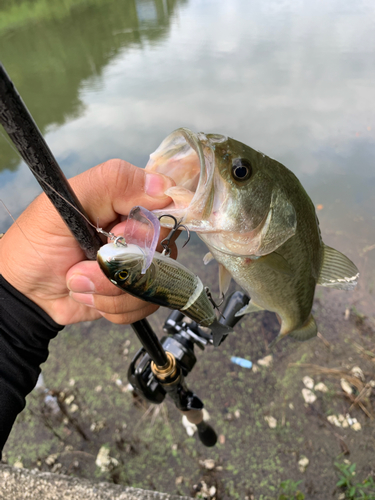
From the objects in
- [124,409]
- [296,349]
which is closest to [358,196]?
[296,349]

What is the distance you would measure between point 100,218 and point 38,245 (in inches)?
11.7

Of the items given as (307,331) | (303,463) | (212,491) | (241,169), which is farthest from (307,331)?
(212,491)

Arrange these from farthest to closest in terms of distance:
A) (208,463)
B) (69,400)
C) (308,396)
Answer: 1. (69,400)
2. (308,396)
3. (208,463)

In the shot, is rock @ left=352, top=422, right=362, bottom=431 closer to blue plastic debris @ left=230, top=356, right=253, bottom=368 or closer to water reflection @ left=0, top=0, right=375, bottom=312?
blue plastic debris @ left=230, top=356, right=253, bottom=368

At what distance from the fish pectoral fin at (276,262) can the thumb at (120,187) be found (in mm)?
543

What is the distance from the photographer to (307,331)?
2000 millimetres

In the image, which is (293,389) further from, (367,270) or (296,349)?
(367,270)

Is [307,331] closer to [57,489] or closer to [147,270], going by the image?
[147,270]

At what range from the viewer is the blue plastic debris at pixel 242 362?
3.22 metres

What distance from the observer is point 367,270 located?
12.4ft

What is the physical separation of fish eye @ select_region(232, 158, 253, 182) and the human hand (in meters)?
0.27

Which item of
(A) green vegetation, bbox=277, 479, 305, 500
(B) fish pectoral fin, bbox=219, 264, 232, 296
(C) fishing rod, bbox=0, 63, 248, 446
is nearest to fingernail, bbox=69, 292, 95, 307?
(C) fishing rod, bbox=0, 63, 248, 446

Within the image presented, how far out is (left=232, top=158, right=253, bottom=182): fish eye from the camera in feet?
4.08

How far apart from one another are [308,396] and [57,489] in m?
2.27
